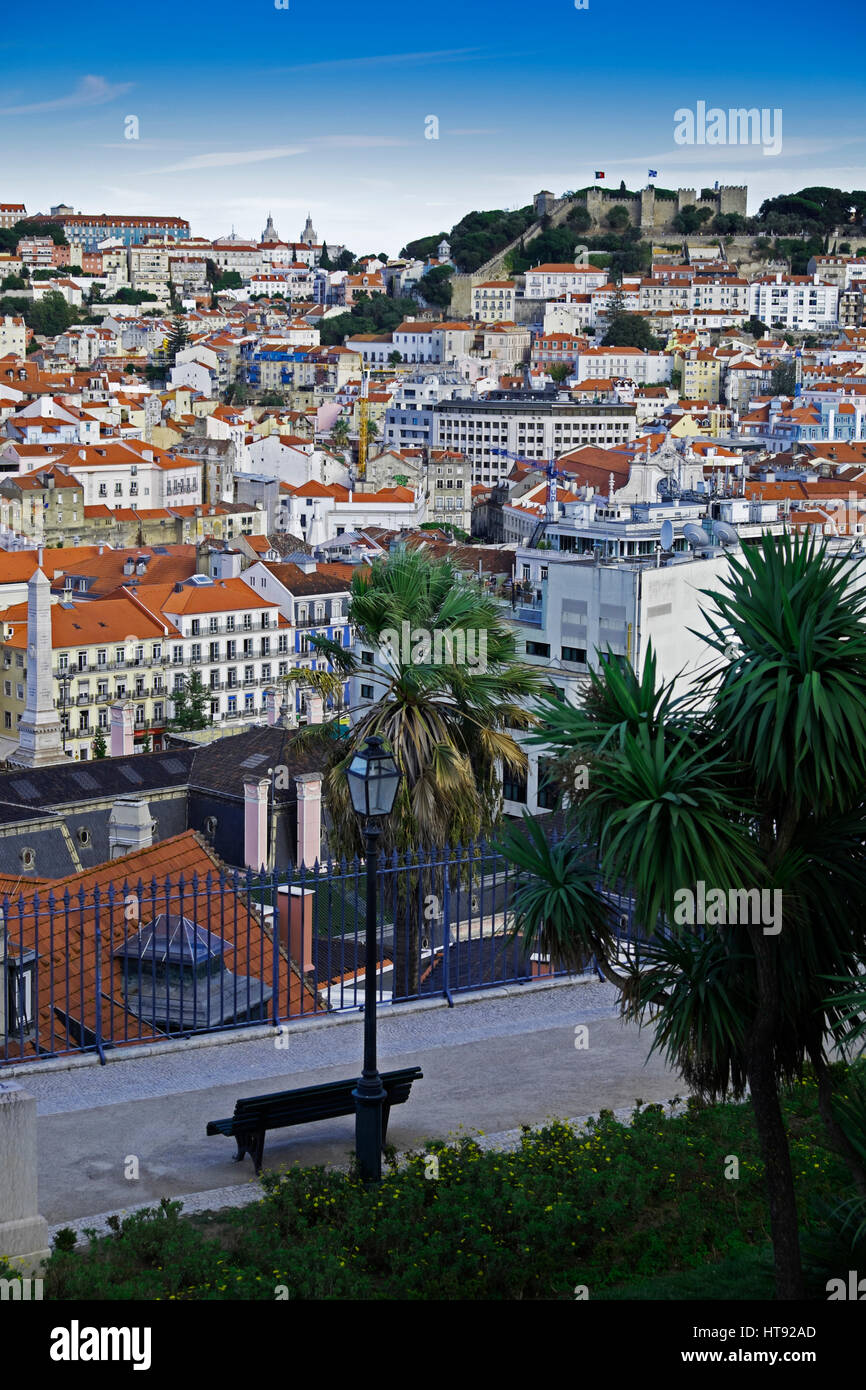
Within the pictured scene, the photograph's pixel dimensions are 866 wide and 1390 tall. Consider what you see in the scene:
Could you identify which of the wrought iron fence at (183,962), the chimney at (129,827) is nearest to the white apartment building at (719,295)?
the chimney at (129,827)

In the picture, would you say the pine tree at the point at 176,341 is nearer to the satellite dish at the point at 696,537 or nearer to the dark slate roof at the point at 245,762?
the satellite dish at the point at 696,537

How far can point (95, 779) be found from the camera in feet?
80.3

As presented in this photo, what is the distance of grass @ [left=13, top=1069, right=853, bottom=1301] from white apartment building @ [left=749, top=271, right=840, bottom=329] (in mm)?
144928

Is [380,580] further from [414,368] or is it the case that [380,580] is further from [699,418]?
[414,368]

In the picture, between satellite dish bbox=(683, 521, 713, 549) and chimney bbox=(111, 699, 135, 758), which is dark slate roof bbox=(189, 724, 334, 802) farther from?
satellite dish bbox=(683, 521, 713, 549)

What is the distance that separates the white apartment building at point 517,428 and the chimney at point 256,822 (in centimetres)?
8390

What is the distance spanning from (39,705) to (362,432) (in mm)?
73064

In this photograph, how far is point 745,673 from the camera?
757 centimetres

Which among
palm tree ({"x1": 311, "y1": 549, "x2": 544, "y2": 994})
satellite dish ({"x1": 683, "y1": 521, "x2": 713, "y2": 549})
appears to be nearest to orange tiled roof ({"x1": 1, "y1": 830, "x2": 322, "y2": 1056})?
palm tree ({"x1": 311, "y1": 549, "x2": 544, "y2": 994})

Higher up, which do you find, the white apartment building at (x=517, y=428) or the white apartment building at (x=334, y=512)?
the white apartment building at (x=517, y=428)

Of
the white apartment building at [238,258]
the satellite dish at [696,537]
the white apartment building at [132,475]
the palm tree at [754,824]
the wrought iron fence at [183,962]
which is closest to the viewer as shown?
the palm tree at [754,824]

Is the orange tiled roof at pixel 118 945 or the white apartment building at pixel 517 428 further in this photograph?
the white apartment building at pixel 517 428

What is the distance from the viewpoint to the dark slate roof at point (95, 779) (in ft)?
78.2
